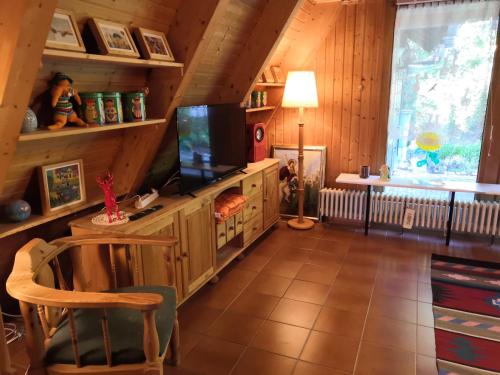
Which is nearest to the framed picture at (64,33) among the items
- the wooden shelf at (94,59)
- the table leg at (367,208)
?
the wooden shelf at (94,59)

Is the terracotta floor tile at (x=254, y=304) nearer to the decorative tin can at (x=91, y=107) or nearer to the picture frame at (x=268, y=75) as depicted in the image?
the decorative tin can at (x=91, y=107)

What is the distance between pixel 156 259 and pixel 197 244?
1.46 feet

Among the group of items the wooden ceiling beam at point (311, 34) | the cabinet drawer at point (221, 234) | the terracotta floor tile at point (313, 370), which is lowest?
the terracotta floor tile at point (313, 370)

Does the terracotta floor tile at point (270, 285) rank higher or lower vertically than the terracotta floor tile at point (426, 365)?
higher

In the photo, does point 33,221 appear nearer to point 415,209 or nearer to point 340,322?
point 340,322

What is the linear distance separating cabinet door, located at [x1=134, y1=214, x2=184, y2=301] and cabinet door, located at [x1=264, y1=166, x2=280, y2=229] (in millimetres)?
1516

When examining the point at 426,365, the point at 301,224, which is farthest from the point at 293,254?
the point at 426,365

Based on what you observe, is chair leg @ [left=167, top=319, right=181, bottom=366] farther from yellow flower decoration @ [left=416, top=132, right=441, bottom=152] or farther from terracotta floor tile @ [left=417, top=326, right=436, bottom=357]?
yellow flower decoration @ [left=416, top=132, right=441, bottom=152]

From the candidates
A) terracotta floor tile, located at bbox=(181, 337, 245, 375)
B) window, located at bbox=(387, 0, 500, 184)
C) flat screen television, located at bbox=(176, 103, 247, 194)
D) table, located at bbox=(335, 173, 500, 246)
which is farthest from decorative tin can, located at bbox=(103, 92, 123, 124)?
window, located at bbox=(387, 0, 500, 184)

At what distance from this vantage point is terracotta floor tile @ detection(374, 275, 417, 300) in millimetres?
2862

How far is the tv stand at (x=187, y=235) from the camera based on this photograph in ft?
7.01

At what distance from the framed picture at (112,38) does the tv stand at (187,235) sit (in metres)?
0.91

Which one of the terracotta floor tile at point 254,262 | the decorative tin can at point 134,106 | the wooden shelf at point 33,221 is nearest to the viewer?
the wooden shelf at point 33,221

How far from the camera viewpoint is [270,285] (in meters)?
3.00
